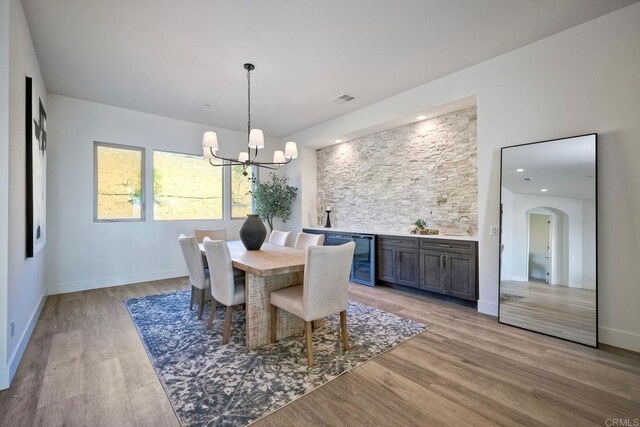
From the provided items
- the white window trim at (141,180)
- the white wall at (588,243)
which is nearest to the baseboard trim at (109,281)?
the white window trim at (141,180)

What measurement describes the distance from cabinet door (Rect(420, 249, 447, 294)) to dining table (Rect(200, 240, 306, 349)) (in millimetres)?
1994

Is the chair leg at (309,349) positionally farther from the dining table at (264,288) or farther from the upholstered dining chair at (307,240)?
the upholstered dining chair at (307,240)

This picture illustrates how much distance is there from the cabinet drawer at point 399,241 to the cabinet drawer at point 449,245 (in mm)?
130

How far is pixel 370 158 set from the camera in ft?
17.3

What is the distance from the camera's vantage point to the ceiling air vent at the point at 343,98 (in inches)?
168

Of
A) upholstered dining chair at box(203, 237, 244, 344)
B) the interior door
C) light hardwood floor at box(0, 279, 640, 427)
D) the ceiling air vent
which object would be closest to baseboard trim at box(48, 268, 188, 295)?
light hardwood floor at box(0, 279, 640, 427)

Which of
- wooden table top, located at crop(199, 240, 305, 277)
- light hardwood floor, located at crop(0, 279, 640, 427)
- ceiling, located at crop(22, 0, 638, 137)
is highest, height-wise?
ceiling, located at crop(22, 0, 638, 137)

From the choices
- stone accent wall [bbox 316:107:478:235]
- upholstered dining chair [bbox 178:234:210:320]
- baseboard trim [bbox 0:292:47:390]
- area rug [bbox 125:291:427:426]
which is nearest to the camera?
area rug [bbox 125:291:427:426]

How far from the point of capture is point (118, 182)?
4762 millimetres

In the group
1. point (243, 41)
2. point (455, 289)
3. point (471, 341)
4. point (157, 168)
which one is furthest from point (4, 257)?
Result: point (455, 289)

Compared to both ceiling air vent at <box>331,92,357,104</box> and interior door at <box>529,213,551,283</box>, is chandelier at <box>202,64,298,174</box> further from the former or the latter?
interior door at <box>529,213,551,283</box>

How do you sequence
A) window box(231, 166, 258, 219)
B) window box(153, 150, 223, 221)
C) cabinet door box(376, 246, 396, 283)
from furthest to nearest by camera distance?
window box(231, 166, 258, 219)
window box(153, 150, 223, 221)
cabinet door box(376, 246, 396, 283)

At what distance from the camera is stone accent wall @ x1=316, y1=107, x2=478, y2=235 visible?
4.01 meters

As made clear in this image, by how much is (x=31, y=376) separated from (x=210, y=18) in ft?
10.6
